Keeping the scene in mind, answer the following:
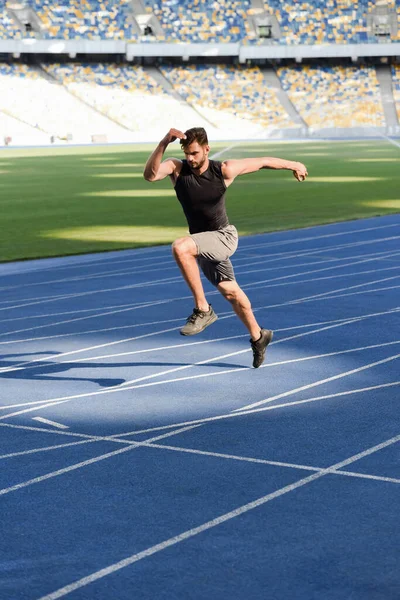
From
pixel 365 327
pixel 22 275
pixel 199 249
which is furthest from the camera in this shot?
pixel 22 275

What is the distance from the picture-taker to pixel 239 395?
7.16m

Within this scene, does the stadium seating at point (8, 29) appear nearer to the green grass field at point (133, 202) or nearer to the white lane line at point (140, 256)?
the green grass field at point (133, 202)

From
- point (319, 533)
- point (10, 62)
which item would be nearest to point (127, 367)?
point (319, 533)

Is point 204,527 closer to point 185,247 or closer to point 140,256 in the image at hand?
point 185,247

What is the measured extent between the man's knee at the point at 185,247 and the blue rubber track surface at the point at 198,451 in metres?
0.94

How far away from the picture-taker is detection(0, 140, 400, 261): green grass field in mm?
18206

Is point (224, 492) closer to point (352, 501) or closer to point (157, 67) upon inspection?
point (352, 501)

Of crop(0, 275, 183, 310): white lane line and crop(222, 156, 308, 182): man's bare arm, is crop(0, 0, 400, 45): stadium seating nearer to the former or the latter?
crop(0, 275, 183, 310): white lane line

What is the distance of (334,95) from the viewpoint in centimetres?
7575

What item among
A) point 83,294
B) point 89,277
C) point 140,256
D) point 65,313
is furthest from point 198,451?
point 140,256

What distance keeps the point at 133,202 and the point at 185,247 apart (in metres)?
18.0

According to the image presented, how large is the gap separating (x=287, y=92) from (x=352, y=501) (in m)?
73.4

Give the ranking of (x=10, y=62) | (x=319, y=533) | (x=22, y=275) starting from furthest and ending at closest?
(x=10, y=62) < (x=22, y=275) < (x=319, y=533)

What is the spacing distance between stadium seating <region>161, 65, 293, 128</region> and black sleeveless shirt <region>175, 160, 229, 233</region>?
65528 mm
